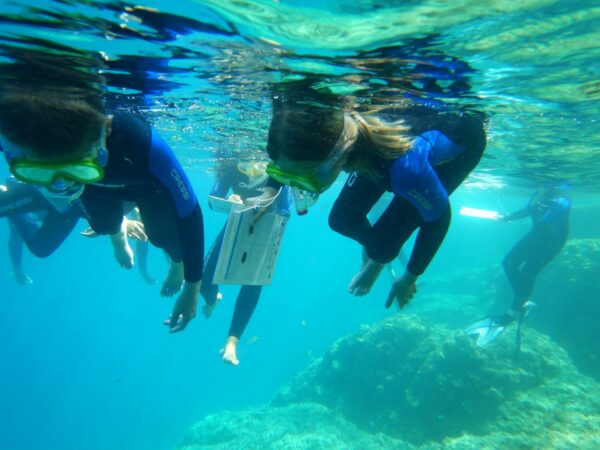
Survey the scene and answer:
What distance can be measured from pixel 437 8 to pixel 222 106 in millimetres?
6346

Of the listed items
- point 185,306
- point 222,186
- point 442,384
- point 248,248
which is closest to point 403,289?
point 248,248

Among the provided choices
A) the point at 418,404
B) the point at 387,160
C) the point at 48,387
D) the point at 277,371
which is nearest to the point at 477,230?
the point at 277,371

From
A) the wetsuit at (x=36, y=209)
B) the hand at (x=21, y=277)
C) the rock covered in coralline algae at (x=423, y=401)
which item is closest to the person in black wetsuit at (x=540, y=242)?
the rock covered in coralline algae at (x=423, y=401)

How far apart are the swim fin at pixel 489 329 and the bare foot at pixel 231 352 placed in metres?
9.45

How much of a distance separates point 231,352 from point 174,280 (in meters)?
1.65

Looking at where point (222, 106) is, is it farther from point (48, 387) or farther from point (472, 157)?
point (48, 387)

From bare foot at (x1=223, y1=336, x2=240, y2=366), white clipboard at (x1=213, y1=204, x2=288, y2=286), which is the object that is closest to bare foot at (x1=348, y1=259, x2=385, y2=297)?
white clipboard at (x1=213, y1=204, x2=288, y2=286)

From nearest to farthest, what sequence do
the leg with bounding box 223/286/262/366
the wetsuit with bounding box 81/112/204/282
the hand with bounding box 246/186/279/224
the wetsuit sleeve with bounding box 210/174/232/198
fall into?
the wetsuit with bounding box 81/112/204/282 → the hand with bounding box 246/186/279/224 → the leg with bounding box 223/286/262/366 → the wetsuit sleeve with bounding box 210/174/232/198

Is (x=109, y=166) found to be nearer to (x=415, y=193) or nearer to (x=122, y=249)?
(x=122, y=249)

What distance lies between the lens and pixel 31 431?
184 ft

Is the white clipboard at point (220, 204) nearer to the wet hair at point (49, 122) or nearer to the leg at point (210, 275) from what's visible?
the wet hair at point (49, 122)

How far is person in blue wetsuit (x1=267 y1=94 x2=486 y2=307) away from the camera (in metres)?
3.01

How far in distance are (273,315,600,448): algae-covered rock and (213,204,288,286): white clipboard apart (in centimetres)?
1010

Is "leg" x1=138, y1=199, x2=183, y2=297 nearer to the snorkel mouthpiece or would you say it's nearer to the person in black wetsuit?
the snorkel mouthpiece
